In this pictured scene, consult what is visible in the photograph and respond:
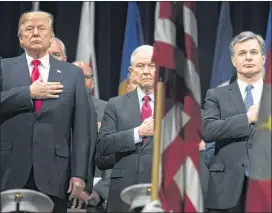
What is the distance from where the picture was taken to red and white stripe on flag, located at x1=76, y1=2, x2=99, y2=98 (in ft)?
33.0

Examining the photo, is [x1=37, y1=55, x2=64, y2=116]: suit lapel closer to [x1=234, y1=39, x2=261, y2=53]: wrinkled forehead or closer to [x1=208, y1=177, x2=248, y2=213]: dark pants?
[x1=234, y1=39, x2=261, y2=53]: wrinkled forehead

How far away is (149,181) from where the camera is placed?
646 cm

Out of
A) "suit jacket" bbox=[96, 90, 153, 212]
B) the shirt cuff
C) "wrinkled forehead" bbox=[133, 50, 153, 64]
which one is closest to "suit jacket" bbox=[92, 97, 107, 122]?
"wrinkled forehead" bbox=[133, 50, 153, 64]

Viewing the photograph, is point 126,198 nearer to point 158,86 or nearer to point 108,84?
point 158,86

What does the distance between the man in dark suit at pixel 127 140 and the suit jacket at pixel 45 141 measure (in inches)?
9.9

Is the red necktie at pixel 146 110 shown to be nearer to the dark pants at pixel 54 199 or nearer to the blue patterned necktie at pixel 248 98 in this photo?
the blue patterned necktie at pixel 248 98

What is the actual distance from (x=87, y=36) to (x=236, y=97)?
394 cm

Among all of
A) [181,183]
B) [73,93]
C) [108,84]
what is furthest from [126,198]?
[108,84]

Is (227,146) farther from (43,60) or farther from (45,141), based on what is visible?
(43,60)

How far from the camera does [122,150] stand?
6.49 metres

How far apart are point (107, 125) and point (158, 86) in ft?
3.38

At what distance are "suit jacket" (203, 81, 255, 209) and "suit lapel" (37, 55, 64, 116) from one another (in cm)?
98

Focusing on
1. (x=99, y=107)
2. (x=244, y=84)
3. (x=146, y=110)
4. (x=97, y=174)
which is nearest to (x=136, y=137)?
(x=146, y=110)

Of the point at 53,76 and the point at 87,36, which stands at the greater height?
the point at 87,36
